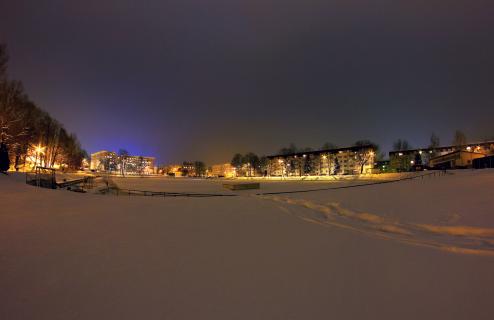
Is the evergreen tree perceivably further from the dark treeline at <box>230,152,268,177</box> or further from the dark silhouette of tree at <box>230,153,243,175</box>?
the dark silhouette of tree at <box>230,153,243,175</box>

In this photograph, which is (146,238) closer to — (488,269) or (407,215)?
(488,269)

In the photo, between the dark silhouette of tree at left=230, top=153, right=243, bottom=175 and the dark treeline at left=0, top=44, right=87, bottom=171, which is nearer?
the dark treeline at left=0, top=44, right=87, bottom=171

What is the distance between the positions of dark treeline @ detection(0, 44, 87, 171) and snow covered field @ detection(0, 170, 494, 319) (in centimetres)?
2849

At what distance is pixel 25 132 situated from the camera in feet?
116

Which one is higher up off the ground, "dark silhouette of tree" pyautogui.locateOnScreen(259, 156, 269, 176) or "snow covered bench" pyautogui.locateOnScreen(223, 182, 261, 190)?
"dark silhouette of tree" pyautogui.locateOnScreen(259, 156, 269, 176)

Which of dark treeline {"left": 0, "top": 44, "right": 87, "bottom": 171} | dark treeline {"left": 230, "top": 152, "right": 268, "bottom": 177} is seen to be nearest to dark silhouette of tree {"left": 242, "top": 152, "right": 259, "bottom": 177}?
dark treeline {"left": 230, "top": 152, "right": 268, "bottom": 177}

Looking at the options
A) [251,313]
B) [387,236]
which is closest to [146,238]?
[251,313]

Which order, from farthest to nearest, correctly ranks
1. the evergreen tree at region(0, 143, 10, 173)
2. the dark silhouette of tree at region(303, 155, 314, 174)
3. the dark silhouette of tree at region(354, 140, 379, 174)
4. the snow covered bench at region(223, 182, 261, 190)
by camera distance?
the dark silhouette of tree at region(303, 155, 314, 174) → the dark silhouette of tree at region(354, 140, 379, 174) → the snow covered bench at region(223, 182, 261, 190) → the evergreen tree at region(0, 143, 10, 173)

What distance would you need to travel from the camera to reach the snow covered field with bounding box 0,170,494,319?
4.01m

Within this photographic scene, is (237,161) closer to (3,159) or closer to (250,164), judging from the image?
(250,164)

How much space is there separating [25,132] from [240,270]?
1659 inches

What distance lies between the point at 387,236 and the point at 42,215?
42.1ft

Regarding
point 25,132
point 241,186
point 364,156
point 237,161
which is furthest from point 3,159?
point 237,161

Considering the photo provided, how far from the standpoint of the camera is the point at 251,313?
3.89m
